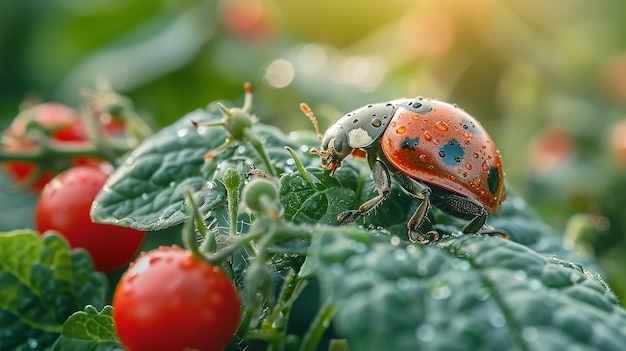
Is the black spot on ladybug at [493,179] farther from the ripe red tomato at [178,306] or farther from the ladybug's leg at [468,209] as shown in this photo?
the ripe red tomato at [178,306]

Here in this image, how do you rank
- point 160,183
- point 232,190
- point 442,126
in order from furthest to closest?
point 160,183 < point 442,126 < point 232,190

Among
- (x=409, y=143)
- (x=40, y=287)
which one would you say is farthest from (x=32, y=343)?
(x=409, y=143)

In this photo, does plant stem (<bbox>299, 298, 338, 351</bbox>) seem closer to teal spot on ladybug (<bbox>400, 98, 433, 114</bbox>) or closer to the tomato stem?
the tomato stem

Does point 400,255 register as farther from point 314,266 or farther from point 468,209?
point 468,209

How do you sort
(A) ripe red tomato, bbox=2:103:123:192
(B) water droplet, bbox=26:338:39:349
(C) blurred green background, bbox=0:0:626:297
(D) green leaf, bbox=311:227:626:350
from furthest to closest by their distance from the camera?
(C) blurred green background, bbox=0:0:626:297
(A) ripe red tomato, bbox=2:103:123:192
(B) water droplet, bbox=26:338:39:349
(D) green leaf, bbox=311:227:626:350

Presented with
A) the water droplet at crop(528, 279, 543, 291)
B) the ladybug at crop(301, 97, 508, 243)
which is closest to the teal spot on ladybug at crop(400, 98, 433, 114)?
the ladybug at crop(301, 97, 508, 243)

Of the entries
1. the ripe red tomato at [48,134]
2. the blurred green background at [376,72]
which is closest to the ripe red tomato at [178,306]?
the ripe red tomato at [48,134]

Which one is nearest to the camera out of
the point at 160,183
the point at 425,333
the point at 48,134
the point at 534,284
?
the point at 425,333
